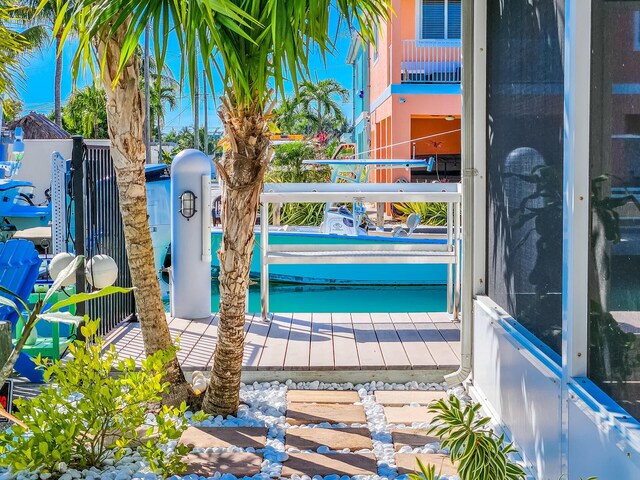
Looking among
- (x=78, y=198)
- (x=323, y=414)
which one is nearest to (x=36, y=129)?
(x=78, y=198)

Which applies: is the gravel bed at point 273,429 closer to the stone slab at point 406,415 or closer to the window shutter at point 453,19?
the stone slab at point 406,415

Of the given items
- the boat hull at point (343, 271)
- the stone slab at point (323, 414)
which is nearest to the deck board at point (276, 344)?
the stone slab at point (323, 414)

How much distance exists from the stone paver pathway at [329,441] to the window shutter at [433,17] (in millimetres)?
16359

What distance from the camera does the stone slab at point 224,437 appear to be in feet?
13.0

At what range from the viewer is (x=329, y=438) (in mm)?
4082

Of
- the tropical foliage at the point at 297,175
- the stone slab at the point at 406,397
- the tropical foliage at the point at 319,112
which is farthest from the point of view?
the tropical foliage at the point at 319,112

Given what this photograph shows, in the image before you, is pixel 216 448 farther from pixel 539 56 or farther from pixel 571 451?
pixel 539 56

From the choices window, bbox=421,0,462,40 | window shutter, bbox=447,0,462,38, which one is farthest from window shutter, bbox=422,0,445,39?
window shutter, bbox=447,0,462,38

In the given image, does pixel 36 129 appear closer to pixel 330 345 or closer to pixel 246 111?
pixel 330 345

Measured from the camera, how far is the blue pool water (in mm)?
11781

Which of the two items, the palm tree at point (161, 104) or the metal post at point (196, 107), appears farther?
the palm tree at point (161, 104)

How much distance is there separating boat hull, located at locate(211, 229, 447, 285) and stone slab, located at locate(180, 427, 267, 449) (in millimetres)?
7665

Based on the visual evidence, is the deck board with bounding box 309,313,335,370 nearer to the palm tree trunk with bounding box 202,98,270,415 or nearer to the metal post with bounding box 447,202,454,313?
the palm tree trunk with bounding box 202,98,270,415


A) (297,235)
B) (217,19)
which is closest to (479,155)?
(217,19)
